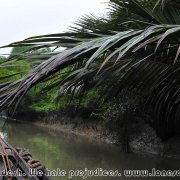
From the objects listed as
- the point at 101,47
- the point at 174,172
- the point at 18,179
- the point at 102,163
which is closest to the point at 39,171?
the point at 18,179

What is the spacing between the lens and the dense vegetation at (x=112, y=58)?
225 centimetres

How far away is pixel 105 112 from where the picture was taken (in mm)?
10023

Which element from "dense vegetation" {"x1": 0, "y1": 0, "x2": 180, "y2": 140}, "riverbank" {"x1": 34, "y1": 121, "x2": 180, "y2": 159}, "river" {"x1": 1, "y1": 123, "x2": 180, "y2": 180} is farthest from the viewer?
"riverbank" {"x1": 34, "y1": 121, "x2": 180, "y2": 159}

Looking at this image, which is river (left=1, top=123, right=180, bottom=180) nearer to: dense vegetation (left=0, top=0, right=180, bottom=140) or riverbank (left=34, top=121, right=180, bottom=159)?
riverbank (left=34, top=121, right=180, bottom=159)

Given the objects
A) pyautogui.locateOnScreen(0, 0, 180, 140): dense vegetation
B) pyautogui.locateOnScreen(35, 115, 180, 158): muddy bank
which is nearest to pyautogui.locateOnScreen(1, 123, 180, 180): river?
pyautogui.locateOnScreen(35, 115, 180, 158): muddy bank

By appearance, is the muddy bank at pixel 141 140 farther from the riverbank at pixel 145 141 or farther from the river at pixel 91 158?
the river at pixel 91 158

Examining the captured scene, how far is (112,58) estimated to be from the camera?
10.00 feet

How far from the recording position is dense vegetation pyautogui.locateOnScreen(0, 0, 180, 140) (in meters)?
2.25

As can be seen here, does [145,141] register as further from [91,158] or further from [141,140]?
[91,158]

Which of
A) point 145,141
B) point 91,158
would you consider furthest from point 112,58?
point 145,141

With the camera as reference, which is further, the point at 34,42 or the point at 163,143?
the point at 163,143

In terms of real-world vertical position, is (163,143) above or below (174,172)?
below

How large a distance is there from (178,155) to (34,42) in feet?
22.7

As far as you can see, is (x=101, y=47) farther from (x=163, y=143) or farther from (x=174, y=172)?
(x=163, y=143)
